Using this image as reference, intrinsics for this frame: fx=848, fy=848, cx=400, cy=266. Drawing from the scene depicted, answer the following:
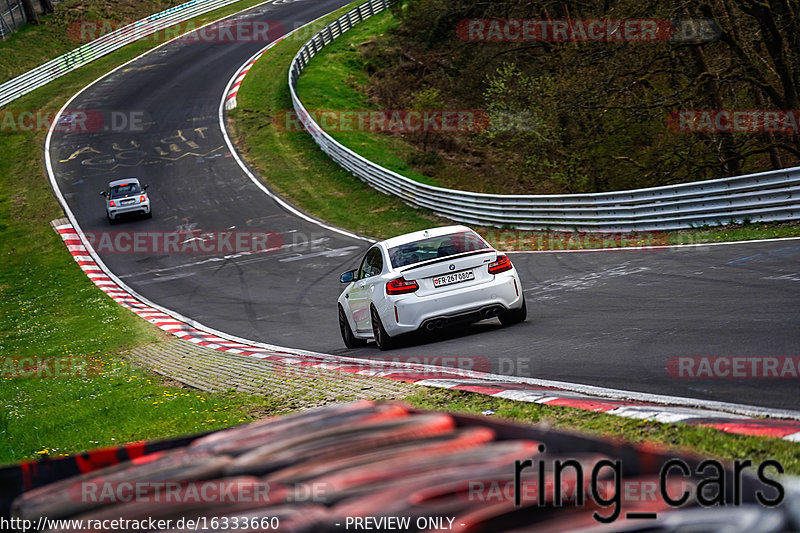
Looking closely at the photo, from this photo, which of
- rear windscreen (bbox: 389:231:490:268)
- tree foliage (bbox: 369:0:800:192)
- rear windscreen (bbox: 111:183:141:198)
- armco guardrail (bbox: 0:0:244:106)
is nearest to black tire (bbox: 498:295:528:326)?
rear windscreen (bbox: 389:231:490:268)

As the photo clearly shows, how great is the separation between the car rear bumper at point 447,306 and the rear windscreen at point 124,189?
23.6m

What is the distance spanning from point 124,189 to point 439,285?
79.3 feet

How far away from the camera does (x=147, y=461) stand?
10.5ft

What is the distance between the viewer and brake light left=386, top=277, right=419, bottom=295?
11711 millimetres

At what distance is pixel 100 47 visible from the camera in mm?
58000

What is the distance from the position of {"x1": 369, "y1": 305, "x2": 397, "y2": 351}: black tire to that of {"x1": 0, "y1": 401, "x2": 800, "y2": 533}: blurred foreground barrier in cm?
865

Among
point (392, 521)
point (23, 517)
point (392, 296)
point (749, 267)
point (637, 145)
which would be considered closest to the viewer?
point (392, 521)

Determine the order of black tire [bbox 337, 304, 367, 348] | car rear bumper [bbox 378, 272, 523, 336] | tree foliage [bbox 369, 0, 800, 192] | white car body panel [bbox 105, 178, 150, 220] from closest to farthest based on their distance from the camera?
1. car rear bumper [bbox 378, 272, 523, 336]
2. black tire [bbox 337, 304, 367, 348]
3. tree foliage [bbox 369, 0, 800, 192]
4. white car body panel [bbox 105, 178, 150, 220]

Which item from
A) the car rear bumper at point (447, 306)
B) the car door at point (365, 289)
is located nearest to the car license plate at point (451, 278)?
the car rear bumper at point (447, 306)

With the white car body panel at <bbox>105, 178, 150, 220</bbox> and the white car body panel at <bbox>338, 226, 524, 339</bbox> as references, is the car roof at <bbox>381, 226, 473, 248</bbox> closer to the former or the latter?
the white car body panel at <bbox>338, 226, 524, 339</bbox>

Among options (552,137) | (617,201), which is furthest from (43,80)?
(617,201)

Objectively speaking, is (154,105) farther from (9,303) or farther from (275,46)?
(9,303)

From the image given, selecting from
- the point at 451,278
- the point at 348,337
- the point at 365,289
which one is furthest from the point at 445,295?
the point at 348,337

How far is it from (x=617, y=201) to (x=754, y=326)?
41.9 feet
